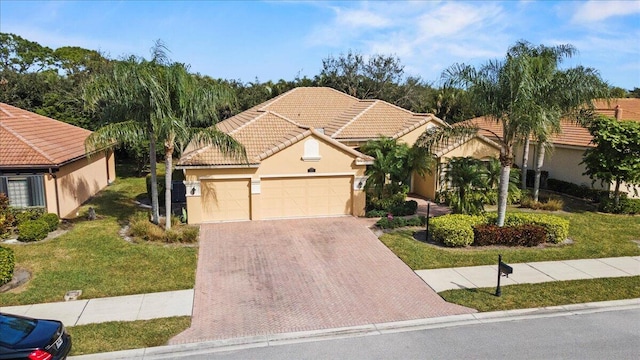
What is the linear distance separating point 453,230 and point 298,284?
20.9 ft

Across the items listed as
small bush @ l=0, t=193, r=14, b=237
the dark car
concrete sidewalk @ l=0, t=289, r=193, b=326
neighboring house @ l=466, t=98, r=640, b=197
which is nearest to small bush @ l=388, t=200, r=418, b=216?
neighboring house @ l=466, t=98, r=640, b=197

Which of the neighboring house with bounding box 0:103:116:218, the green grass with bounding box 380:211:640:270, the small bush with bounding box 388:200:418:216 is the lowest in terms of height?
the green grass with bounding box 380:211:640:270

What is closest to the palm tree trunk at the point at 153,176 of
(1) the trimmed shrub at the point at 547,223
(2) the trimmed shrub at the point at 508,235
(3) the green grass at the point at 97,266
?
(3) the green grass at the point at 97,266

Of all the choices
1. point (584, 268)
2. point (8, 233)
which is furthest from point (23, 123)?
point (584, 268)

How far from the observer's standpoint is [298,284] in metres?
13.1

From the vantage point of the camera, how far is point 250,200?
20.1 meters

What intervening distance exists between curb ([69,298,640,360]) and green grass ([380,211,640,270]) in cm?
344

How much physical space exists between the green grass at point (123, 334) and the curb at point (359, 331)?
232 millimetres

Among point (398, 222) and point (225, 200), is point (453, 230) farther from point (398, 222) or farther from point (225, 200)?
point (225, 200)

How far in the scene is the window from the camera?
59.6ft

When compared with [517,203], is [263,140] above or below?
above

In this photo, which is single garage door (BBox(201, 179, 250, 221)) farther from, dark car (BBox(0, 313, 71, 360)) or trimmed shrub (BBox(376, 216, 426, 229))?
dark car (BBox(0, 313, 71, 360))

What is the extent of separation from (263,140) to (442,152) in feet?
32.3

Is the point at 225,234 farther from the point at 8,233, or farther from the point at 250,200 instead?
the point at 8,233
